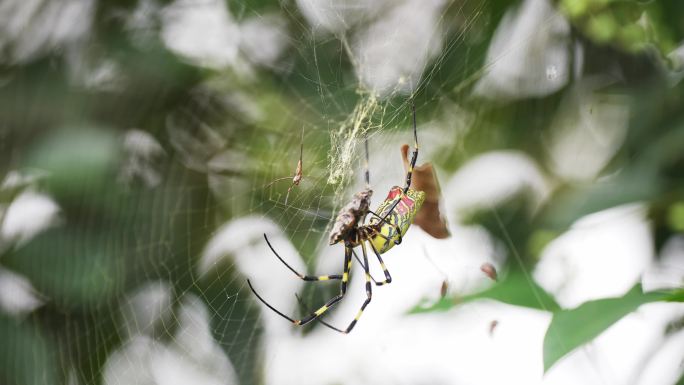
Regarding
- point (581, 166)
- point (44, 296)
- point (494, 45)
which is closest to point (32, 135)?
point (44, 296)

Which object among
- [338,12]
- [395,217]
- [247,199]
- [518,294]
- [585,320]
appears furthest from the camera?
[247,199]

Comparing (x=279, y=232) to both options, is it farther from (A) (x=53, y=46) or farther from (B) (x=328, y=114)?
(A) (x=53, y=46)

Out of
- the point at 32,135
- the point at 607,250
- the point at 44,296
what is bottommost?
the point at 44,296

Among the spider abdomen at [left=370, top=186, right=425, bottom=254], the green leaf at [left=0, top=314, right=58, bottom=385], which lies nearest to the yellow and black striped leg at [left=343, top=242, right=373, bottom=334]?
the spider abdomen at [left=370, top=186, right=425, bottom=254]

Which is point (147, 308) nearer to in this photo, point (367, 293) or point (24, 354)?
point (24, 354)

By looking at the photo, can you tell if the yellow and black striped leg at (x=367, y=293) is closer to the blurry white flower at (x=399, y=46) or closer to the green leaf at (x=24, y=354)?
the blurry white flower at (x=399, y=46)

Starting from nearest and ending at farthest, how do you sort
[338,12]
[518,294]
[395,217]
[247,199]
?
[518,294]
[395,217]
[338,12]
[247,199]

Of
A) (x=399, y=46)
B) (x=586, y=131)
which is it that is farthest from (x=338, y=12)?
(x=586, y=131)
